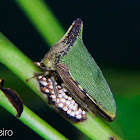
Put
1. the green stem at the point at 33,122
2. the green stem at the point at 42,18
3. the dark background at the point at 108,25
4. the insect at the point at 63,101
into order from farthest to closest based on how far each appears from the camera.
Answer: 1. the dark background at the point at 108,25
2. the green stem at the point at 42,18
3. the insect at the point at 63,101
4. the green stem at the point at 33,122

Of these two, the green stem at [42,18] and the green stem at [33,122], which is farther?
the green stem at [42,18]

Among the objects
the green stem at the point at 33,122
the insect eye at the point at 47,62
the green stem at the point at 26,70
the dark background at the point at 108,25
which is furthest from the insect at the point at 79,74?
the dark background at the point at 108,25

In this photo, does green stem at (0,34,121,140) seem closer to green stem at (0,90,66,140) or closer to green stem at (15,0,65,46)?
green stem at (0,90,66,140)

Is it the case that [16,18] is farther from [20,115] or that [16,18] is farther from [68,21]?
[20,115]

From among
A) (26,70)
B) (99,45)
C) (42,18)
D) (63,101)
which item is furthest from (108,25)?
(26,70)

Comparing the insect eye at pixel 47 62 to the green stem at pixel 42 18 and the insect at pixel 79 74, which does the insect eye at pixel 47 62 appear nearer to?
the insect at pixel 79 74

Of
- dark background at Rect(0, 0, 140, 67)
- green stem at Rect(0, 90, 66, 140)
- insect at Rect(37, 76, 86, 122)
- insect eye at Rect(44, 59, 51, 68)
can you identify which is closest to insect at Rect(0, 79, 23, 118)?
green stem at Rect(0, 90, 66, 140)
